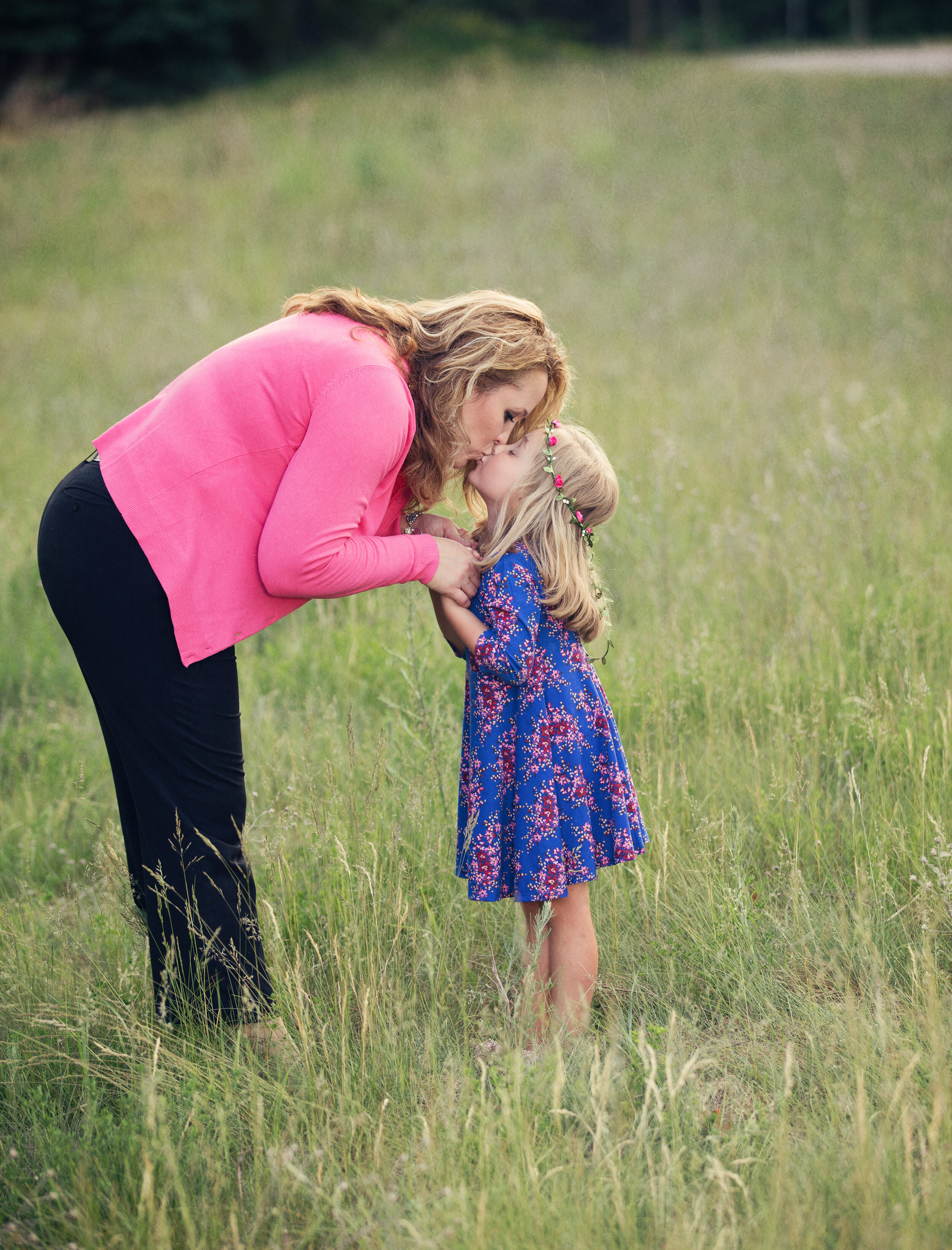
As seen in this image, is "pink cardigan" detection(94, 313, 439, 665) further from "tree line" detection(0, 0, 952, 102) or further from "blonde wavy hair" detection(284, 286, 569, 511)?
"tree line" detection(0, 0, 952, 102)

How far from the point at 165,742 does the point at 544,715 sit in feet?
2.81

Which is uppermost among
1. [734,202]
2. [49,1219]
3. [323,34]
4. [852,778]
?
[323,34]

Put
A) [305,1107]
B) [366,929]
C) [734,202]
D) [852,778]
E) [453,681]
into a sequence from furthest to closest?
1. [734,202]
2. [453,681]
3. [852,778]
4. [366,929]
5. [305,1107]

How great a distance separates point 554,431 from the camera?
7.68ft

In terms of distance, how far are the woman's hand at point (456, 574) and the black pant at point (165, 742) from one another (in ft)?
1.63

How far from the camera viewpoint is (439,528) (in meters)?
2.44

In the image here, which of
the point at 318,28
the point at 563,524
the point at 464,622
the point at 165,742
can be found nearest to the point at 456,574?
the point at 464,622

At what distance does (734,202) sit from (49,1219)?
12.0 m

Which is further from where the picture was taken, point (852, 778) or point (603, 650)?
point (603, 650)

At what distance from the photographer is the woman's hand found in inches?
85.4

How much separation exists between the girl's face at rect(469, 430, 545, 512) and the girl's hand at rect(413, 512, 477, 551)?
0.11 meters

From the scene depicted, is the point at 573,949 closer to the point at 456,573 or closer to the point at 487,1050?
the point at 487,1050

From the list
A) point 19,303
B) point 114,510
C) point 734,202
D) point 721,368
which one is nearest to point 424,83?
point 734,202

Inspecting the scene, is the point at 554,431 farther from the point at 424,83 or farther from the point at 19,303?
the point at 424,83
